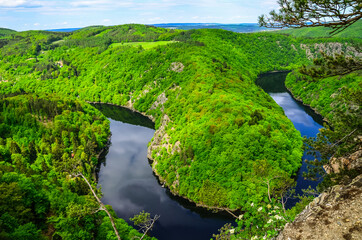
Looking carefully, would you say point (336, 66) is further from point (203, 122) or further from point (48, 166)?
point (48, 166)

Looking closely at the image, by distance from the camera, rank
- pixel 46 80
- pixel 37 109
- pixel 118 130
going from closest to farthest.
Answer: pixel 37 109
pixel 118 130
pixel 46 80

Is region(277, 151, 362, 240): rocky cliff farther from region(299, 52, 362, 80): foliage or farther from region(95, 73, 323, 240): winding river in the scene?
region(95, 73, 323, 240): winding river

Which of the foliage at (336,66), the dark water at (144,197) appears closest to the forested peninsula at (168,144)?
the foliage at (336,66)

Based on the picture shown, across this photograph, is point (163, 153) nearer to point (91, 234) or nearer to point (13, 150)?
point (91, 234)

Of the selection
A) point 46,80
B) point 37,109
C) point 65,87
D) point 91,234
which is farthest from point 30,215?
point 46,80

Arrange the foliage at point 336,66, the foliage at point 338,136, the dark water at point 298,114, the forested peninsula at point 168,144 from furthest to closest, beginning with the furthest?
the dark water at point 298,114
the forested peninsula at point 168,144
the foliage at point 338,136
the foliage at point 336,66

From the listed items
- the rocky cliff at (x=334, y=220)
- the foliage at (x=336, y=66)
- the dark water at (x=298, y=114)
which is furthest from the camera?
the dark water at (x=298, y=114)

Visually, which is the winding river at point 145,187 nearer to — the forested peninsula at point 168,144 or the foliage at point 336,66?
the forested peninsula at point 168,144
